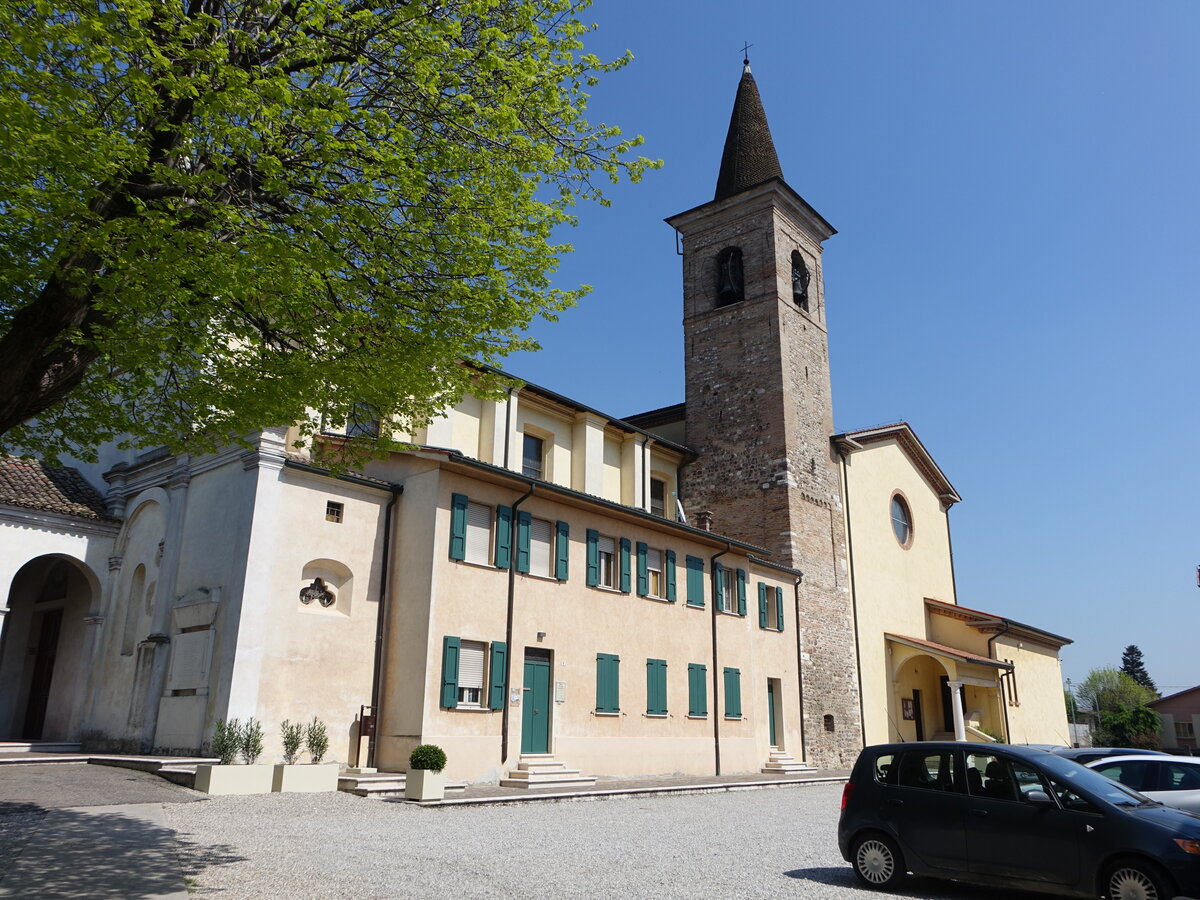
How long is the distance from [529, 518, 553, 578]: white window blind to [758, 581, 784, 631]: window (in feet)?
27.9

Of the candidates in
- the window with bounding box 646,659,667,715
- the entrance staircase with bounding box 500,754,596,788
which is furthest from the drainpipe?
the entrance staircase with bounding box 500,754,596,788

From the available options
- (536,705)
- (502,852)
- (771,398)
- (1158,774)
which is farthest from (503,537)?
(771,398)

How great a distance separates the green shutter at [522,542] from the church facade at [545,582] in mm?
81

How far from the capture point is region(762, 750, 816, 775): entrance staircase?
23875 millimetres

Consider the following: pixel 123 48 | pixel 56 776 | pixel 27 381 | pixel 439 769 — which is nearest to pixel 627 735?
pixel 439 769

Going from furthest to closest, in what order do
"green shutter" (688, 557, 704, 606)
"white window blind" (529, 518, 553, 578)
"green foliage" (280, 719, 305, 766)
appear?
1. "green shutter" (688, 557, 704, 606)
2. "white window blind" (529, 518, 553, 578)
3. "green foliage" (280, 719, 305, 766)

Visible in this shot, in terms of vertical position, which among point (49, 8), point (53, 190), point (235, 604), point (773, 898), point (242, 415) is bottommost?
point (773, 898)

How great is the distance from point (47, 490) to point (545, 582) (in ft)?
35.5

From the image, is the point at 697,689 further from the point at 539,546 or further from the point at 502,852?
the point at 502,852

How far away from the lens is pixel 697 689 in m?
22.2

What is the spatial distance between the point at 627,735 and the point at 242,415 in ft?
43.9

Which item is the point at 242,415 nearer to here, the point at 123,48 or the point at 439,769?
the point at 123,48

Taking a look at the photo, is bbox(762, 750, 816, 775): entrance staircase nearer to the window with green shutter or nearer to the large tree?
the window with green shutter

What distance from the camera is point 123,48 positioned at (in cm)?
666
